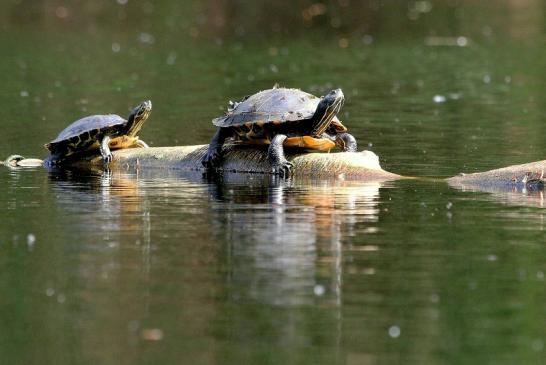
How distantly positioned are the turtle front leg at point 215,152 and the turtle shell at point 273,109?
20 cm

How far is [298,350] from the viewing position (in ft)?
26.1

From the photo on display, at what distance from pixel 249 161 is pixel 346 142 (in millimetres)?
1177

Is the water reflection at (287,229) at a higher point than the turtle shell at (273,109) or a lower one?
lower

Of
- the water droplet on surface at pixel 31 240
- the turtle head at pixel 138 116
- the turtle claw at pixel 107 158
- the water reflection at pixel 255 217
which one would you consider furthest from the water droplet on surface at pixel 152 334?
the turtle head at pixel 138 116

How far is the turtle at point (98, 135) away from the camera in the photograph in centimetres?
1644

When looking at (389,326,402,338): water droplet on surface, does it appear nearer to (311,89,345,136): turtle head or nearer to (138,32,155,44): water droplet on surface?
(311,89,345,136): turtle head

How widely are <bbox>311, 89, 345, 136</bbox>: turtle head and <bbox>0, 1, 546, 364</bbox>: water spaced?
716 millimetres

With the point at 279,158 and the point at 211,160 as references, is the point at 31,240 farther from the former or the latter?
the point at 211,160

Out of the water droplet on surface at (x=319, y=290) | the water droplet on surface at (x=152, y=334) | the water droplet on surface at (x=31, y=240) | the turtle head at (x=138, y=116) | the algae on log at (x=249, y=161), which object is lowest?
the water droplet on surface at (x=152, y=334)

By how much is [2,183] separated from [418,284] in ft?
22.6

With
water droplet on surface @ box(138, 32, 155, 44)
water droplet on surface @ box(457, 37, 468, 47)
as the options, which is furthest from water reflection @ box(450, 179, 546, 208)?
water droplet on surface @ box(138, 32, 155, 44)

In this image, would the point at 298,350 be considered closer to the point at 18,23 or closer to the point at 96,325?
the point at 96,325

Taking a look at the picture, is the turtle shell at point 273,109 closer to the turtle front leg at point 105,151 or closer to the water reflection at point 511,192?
the turtle front leg at point 105,151

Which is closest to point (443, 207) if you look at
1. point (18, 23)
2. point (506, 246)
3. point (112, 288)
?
point (506, 246)
